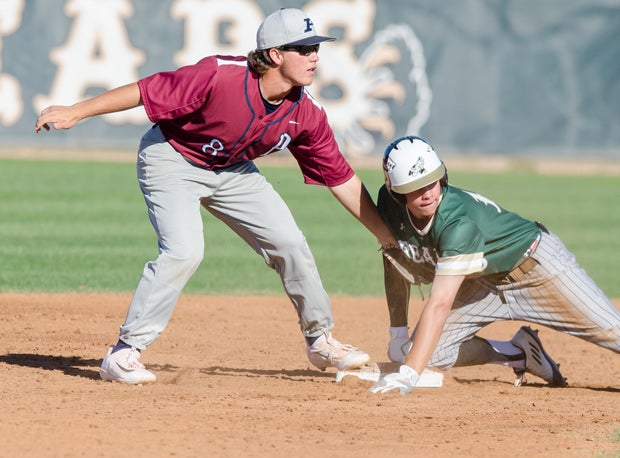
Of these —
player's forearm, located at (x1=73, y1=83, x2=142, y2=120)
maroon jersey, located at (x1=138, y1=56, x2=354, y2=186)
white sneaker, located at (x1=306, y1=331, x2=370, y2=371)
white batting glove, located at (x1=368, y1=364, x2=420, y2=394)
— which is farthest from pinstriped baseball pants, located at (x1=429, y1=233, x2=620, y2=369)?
player's forearm, located at (x1=73, y1=83, x2=142, y2=120)

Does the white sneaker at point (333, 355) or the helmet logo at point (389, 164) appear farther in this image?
the white sneaker at point (333, 355)

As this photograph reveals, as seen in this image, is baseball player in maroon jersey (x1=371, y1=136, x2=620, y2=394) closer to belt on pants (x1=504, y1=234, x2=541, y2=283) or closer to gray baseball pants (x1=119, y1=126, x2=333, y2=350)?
belt on pants (x1=504, y1=234, x2=541, y2=283)

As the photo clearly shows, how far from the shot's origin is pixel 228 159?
5.66 metres

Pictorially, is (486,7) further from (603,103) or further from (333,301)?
(333,301)

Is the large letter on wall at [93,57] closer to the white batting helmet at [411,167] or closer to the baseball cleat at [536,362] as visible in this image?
the baseball cleat at [536,362]

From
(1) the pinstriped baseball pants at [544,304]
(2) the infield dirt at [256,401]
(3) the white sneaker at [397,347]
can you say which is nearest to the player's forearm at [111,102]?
(2) the infield dirt at [256,401]

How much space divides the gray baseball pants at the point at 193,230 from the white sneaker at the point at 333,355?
0.26ft

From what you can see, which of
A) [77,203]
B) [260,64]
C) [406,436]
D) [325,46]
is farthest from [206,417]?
[325,46]

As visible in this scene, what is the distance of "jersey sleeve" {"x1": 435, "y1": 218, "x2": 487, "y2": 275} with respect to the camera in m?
5.23

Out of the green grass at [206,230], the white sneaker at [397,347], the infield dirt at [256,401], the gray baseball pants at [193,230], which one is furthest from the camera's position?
the green grass at [206,230]

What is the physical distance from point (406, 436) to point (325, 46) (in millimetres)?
15799

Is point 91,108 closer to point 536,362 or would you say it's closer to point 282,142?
point 282,142

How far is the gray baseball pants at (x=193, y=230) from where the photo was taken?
5.49m

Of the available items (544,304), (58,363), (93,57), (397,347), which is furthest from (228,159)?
(93,57)
